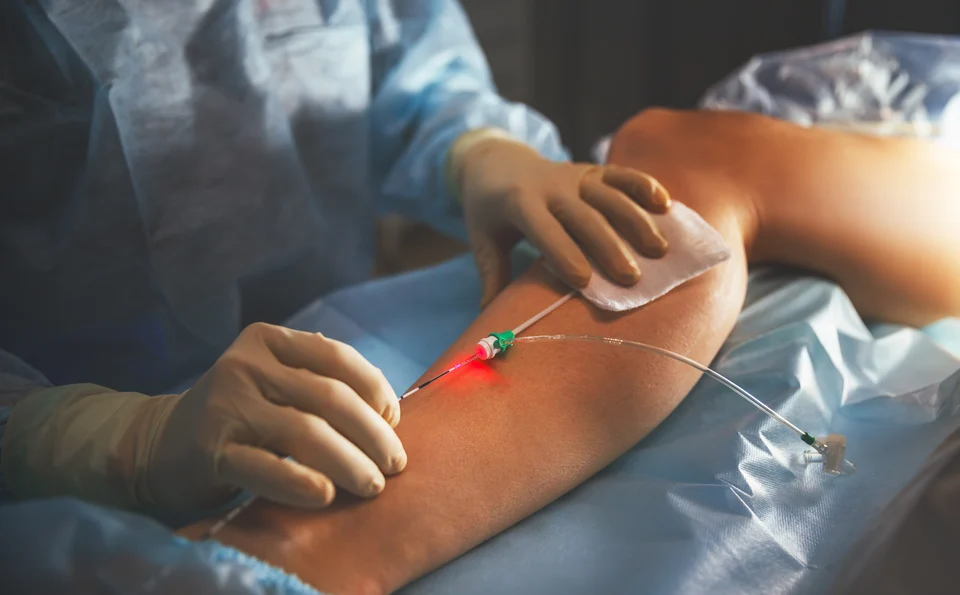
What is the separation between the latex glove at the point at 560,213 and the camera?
0.90 m

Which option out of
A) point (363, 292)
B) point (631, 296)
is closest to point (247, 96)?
point (363, 292)

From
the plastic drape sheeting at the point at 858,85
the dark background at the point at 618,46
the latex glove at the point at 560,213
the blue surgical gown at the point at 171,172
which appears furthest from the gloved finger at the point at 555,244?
the dark background at the point at 618,46

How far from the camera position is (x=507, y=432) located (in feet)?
2.55

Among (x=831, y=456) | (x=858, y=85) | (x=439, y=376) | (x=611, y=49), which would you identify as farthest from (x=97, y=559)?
(x=611, y=49)

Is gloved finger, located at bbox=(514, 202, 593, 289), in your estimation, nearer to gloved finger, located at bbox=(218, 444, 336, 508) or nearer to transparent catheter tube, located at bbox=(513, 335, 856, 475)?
transparent catheter tube, located at bbox=(513, 335, 856, 475)

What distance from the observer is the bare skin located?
2.25 feet

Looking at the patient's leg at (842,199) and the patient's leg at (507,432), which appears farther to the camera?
the patient's leg at (842,199)

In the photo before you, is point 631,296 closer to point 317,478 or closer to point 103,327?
point 317,478

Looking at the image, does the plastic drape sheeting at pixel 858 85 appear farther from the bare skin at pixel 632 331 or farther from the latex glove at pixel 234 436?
the latex glove at pixel 234 436

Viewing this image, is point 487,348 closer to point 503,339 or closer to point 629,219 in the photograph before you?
point 503,339

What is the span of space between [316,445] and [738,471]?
412 millimetres

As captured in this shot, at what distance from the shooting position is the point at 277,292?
4.02ft

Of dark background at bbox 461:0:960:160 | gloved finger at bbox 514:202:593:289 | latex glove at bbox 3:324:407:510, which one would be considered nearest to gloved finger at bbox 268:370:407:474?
latex glove at bbox 3:324:407:510

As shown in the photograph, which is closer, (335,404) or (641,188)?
(335,404)
